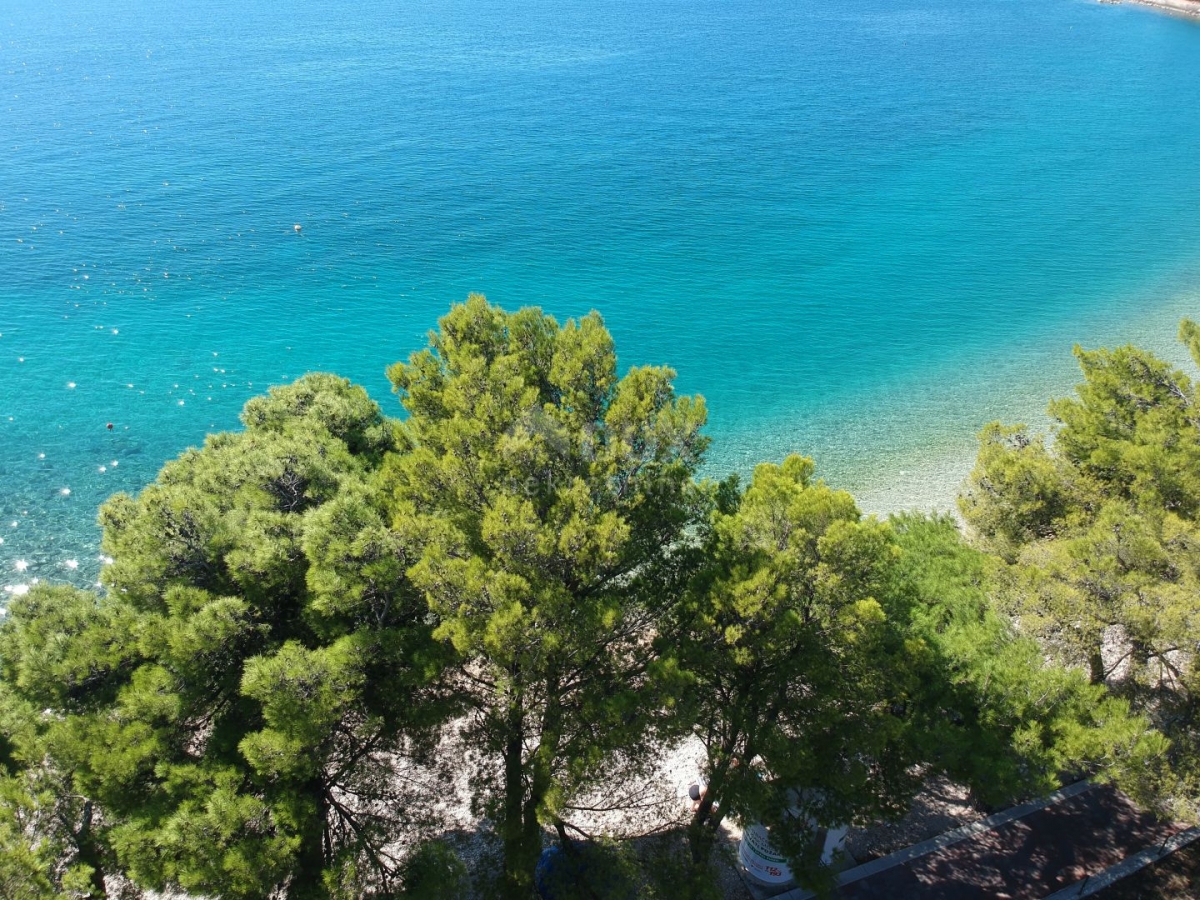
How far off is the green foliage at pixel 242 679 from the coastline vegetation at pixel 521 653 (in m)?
0.05

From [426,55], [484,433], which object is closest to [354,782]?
[484,433]

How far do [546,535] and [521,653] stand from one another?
1.72 metres

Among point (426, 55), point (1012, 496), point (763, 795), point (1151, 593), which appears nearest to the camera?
point (763, 795)

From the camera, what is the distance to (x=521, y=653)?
11.1m

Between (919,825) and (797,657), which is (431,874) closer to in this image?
(797,657)

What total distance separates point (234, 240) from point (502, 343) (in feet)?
125

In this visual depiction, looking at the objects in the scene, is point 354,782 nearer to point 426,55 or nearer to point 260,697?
point 260,697

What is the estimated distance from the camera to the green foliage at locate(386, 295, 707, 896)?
444 inches

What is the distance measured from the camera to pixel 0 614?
872 inches

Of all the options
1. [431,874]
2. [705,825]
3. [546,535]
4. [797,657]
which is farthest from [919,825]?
[546,535]

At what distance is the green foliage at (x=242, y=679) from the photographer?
10820 mm

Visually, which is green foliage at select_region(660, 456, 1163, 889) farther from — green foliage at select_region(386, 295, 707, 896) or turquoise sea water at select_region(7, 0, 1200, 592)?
turquoise sea water at select_region(7, 0, 1200, 592)

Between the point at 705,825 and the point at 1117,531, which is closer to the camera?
the point at 705,825

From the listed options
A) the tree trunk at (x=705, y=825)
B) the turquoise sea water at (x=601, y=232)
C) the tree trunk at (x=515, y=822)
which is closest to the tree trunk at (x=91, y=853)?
the tree trunk at (x=515, y=822)
